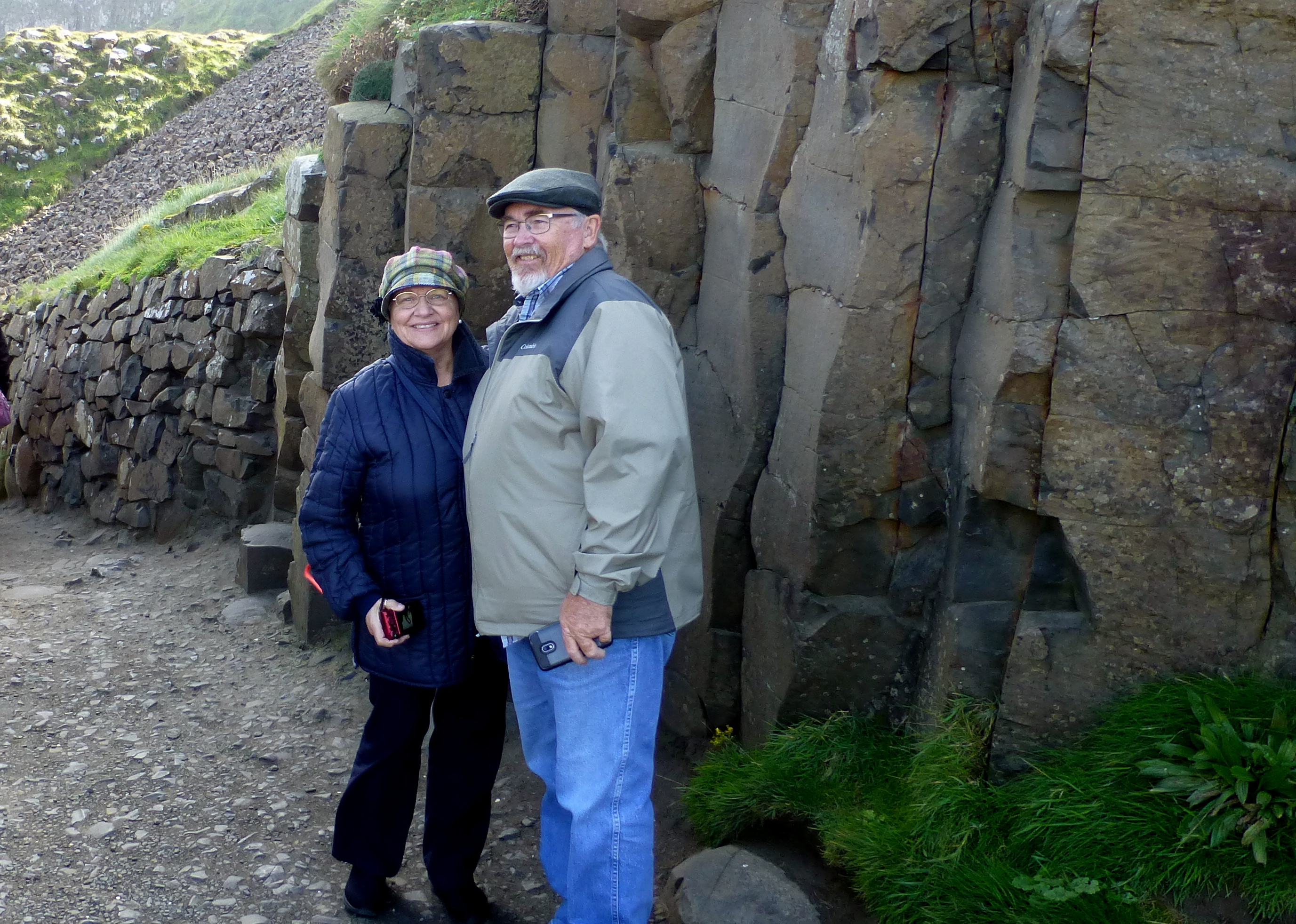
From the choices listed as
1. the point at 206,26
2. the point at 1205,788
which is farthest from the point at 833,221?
the point at 206,26

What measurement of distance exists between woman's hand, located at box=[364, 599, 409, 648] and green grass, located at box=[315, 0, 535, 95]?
406 cm

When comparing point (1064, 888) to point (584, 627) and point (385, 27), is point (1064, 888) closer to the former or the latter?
point (584, 627)

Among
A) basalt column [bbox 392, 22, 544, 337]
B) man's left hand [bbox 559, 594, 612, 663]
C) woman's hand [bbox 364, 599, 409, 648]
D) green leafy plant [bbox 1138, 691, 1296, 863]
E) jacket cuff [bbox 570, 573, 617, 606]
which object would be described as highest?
basalt column [bbox 392, 22, 544, 337]

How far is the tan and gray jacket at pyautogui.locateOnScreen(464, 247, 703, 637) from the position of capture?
9.82ft

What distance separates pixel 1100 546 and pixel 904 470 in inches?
28.8

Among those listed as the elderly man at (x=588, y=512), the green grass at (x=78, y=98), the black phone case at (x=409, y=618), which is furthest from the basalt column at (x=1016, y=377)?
the green grass at (x=78, y=98)

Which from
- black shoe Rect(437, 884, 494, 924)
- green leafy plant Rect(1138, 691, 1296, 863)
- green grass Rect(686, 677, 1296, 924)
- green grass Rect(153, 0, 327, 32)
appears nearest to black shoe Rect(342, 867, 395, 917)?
black shoe Rect(437, 884, 494, 924)

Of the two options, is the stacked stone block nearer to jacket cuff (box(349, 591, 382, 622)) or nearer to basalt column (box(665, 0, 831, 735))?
basalt column (box(665, 0, 831, 735))

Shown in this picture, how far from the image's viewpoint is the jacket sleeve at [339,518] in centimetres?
359

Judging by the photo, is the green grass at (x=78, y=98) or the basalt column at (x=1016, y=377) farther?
the green grass at (x=78, y=98)

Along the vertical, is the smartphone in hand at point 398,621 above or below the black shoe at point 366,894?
above

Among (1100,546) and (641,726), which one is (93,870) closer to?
(641,726)

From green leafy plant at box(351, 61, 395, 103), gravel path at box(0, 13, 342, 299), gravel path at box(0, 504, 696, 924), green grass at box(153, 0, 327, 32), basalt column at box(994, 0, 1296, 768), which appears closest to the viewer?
basalt column at box(994, 0, 1296, 768)

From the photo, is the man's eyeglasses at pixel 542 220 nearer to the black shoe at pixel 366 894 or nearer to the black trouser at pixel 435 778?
the black trouser at pixel 435 778
